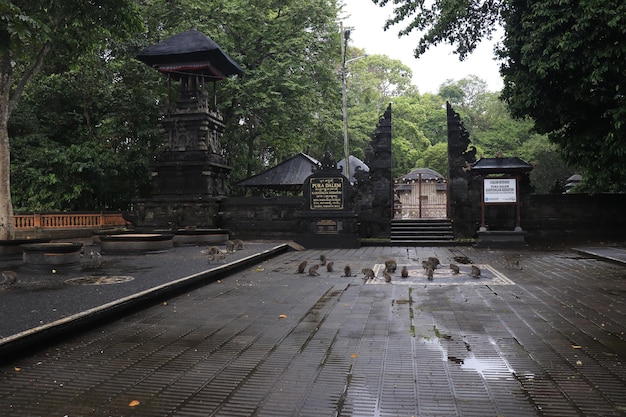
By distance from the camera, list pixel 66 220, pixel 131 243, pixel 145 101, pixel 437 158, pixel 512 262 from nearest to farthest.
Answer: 1. pixel 512 262
2. pixel 131 243
3. pixel 66 220
4. pixel 145 101
5. pixel 437 158

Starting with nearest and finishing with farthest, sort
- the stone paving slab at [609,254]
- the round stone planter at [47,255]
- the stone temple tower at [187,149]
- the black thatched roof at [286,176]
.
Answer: the round stone planter at [47,255] → the stone paving slab at [609,254] → the stone temple tower at [187,149] → the black thatched roof at [286,176]

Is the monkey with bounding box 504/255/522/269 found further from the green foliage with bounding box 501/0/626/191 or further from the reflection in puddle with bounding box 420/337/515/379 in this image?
the reflection in puddle with bounding box 420/337/515/379

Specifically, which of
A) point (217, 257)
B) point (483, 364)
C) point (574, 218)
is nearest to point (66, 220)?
point (217, 257)

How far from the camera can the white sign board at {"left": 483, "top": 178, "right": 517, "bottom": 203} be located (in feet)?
49.1

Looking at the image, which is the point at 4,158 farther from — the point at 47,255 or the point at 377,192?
the point at 377,192

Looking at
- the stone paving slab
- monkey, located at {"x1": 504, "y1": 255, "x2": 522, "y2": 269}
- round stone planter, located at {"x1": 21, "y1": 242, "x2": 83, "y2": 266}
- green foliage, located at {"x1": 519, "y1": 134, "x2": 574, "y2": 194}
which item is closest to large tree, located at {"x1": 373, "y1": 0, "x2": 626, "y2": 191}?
the stone paving slab

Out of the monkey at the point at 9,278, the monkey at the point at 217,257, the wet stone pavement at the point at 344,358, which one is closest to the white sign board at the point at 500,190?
the wet stone pavement at the point at 344,358

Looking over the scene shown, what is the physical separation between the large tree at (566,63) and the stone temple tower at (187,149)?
24.4 feet

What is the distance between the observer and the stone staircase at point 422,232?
52.6ft

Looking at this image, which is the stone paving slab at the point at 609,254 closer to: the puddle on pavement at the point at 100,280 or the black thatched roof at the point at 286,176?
the puddle on pavement at the point at 100,280

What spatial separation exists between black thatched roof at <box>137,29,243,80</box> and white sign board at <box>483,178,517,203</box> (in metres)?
10.8

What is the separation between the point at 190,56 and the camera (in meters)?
16.9

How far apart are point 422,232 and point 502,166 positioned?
3649 millimetres

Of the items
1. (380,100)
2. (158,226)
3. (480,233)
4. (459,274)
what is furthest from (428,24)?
(380,100)
